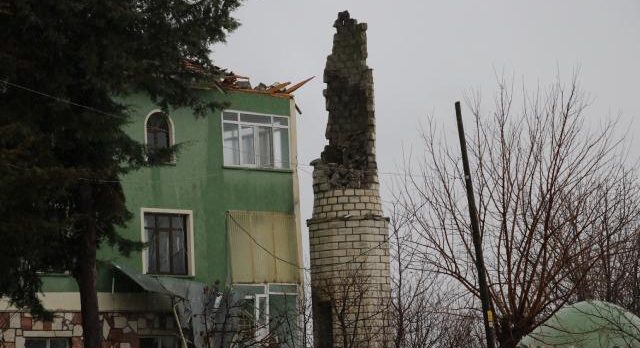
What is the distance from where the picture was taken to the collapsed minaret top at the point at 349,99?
1400 inches

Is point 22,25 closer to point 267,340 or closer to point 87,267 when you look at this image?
point 87,267

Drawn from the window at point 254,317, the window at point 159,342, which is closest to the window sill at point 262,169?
the window at point 254,317

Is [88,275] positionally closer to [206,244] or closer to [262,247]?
[206,244]

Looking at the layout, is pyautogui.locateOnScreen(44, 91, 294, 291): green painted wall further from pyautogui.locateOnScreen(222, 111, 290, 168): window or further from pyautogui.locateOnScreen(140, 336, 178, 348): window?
pyautogui.locateOnScreen(140, 336, 178, 348): window

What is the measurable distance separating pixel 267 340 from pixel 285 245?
367 centimetres

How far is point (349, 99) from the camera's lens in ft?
118

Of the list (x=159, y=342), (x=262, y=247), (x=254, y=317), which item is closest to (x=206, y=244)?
(x=262, y=247)

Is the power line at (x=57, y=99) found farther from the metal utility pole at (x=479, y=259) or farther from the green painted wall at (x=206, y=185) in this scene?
the green painted wall at (x=206, y=185)

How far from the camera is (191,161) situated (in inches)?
1326

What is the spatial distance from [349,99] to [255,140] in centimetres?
288

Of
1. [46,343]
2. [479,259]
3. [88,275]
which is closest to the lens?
[88,275]

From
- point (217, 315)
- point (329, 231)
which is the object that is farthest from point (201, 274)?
point (329, 231)

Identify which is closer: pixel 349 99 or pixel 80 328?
pixel 80 328

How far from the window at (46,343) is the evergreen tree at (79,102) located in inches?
293
